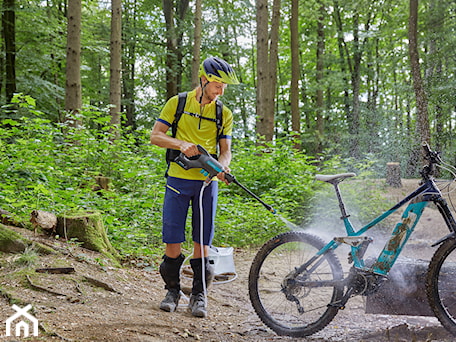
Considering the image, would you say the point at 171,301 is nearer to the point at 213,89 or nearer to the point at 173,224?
the point at 173,224

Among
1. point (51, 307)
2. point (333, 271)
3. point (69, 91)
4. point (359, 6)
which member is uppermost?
point (359, 6)

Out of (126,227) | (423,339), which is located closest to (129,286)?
(126,227)

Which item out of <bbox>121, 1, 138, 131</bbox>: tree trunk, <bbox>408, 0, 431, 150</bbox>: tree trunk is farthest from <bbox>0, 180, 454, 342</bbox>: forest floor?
<bbox>121, 1, 138, 131</bbox>: tree trunk

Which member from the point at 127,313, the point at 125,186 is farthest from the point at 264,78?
the point at 127,313

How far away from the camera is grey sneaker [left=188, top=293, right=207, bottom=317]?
3.66 meters

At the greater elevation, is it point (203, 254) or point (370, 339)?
point (203, 254)

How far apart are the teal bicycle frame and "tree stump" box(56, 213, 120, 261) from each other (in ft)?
9.01

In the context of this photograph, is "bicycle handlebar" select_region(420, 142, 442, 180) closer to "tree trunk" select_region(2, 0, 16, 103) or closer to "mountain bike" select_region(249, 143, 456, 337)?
"mountain bike" select_region(249, 143, 456, 337)

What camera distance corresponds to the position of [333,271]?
3346mm

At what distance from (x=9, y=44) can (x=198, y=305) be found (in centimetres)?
1079

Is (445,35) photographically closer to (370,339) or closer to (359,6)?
(359,6)

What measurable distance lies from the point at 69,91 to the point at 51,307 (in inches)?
272

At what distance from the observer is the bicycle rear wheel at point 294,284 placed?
11.0 ft

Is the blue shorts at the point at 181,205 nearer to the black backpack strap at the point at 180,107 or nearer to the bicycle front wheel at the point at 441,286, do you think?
the black backpack strap at the point at 180,107
